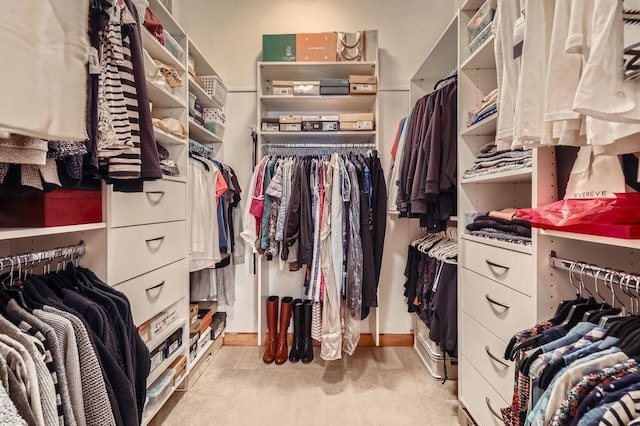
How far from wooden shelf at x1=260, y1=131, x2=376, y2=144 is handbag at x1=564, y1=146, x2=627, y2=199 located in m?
1.50

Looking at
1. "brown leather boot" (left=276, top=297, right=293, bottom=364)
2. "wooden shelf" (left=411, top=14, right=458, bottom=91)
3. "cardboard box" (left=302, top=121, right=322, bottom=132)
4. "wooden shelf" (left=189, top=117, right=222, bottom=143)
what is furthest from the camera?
"cardboard box" (left=302, top=121, right=322, bottom=132)

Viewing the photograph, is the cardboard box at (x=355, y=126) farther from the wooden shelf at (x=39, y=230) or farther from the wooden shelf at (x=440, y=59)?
the wooden shelf at (x=39, y=230)

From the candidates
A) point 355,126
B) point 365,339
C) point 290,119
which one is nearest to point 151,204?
point 290,119

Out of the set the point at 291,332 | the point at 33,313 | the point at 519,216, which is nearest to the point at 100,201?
the point at 33,313

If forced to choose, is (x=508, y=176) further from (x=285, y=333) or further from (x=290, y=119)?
(x=285, y=333)

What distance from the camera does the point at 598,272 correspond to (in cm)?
85

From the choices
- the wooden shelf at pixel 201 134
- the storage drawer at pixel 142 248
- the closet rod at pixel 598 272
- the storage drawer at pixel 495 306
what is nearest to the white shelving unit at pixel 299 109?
the wooden shelf at pixel 201 134

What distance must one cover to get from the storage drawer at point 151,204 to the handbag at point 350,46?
4.86 ft

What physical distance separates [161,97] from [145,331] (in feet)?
3.91

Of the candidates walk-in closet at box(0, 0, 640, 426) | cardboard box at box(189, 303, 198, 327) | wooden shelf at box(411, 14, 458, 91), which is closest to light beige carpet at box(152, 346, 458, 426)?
walk-in closet at box(0, 0, 640, 426)

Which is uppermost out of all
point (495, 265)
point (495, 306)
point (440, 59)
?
point (440, 59)

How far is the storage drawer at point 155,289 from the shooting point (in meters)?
1.36

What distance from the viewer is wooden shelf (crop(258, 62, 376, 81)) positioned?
2316mm

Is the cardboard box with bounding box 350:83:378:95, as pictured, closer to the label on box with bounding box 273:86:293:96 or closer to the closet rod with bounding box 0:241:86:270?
the label on box with bounding box 273:86:293:96
